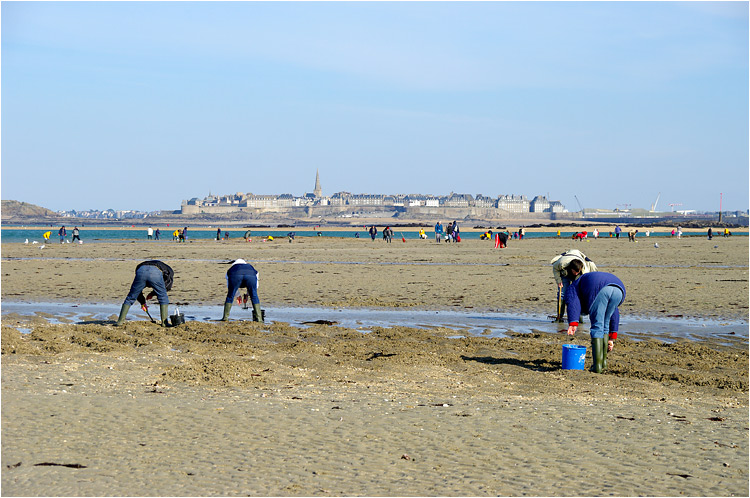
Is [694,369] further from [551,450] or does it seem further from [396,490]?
[396,490]

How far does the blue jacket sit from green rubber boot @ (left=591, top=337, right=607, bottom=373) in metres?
0.30

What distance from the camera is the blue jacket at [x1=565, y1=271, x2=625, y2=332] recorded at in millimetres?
10141

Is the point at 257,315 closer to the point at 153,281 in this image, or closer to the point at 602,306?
the point at 153,281

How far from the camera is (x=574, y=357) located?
10539 mm

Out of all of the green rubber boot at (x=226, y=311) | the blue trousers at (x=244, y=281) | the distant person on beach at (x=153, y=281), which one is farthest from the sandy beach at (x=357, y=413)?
the blue trousers at (x=244, y=281)

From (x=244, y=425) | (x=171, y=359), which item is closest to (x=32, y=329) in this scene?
(x=171, y=359)

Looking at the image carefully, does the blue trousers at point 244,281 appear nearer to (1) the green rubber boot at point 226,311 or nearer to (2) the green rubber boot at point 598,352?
(1) the green rubber boot at point 226,311

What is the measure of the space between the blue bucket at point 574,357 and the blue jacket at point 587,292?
39 cm

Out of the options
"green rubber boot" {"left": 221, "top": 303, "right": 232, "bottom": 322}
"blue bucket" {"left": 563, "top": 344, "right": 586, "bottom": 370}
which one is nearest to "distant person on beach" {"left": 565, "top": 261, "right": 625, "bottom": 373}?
"blue bucket" {"left": 563, "top": 344, "right": 586, "bottom": 370}

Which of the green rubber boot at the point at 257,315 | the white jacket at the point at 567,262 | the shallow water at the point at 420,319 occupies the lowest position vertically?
the shallow water at the point at 420,319

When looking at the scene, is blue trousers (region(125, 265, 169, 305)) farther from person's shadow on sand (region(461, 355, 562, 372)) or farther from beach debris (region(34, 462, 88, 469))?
beach debris (region(34, 462, 88, 469))

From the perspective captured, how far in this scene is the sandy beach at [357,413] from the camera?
19.6ft

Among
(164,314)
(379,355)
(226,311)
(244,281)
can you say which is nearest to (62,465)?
(379,355)

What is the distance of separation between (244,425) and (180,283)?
17.9m
